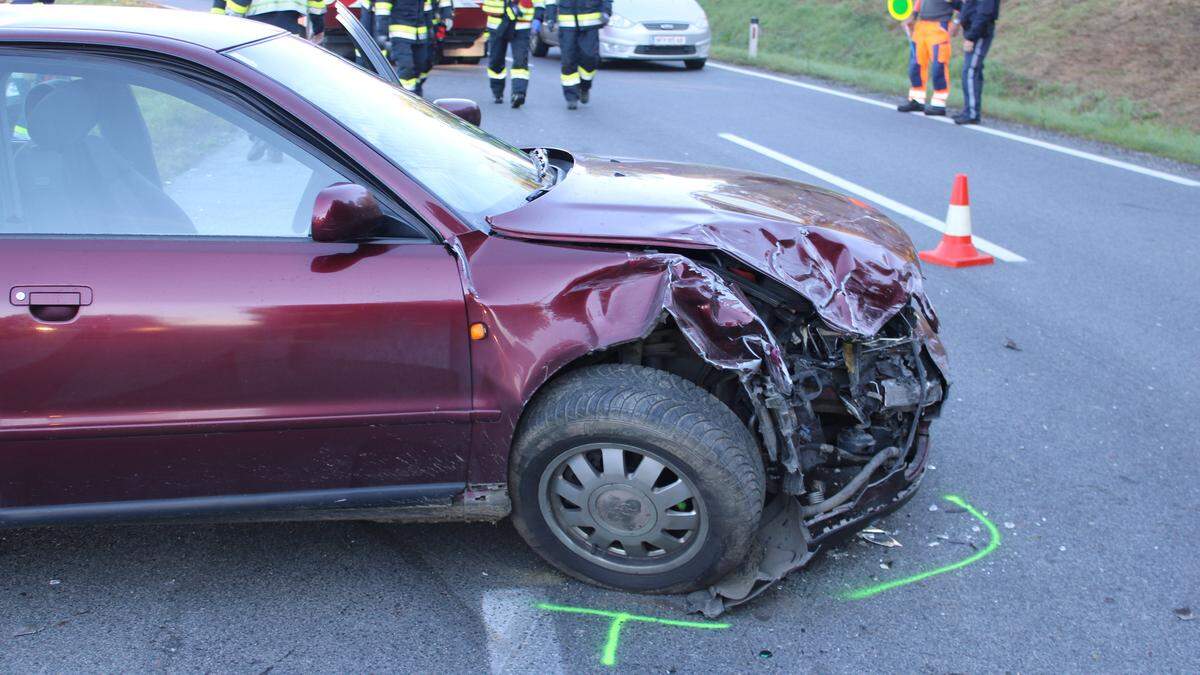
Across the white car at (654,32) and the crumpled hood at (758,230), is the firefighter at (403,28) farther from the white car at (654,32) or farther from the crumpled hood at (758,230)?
the crumpled hood at (758,230)

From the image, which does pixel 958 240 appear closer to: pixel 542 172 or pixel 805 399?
pixel 542 172

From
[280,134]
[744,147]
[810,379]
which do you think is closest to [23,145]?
[280,134]

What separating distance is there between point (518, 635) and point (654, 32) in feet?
48.1

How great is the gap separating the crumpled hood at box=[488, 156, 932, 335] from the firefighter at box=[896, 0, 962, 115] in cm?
999

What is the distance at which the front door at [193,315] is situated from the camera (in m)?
3.04

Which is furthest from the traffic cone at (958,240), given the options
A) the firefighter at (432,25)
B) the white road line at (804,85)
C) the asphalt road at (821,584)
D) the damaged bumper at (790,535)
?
the white road line at (804,85)

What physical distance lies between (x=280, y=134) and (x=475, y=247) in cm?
65

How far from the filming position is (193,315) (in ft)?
9.98

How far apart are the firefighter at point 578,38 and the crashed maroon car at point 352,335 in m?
9.50

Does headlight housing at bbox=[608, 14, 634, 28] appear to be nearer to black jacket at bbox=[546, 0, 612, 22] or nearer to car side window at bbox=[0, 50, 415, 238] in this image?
black jacket at bbox=[546, 0, 612, 22]

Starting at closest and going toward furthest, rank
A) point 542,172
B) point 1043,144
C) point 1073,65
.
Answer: point 542,172, point 1043,144, point 1073,65

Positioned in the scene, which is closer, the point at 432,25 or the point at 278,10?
the point at 278,10

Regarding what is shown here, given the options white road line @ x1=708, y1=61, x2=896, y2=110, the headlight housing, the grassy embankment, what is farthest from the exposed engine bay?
the headlight housing

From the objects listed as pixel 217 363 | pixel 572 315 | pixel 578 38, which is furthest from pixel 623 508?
pixel 578 38
